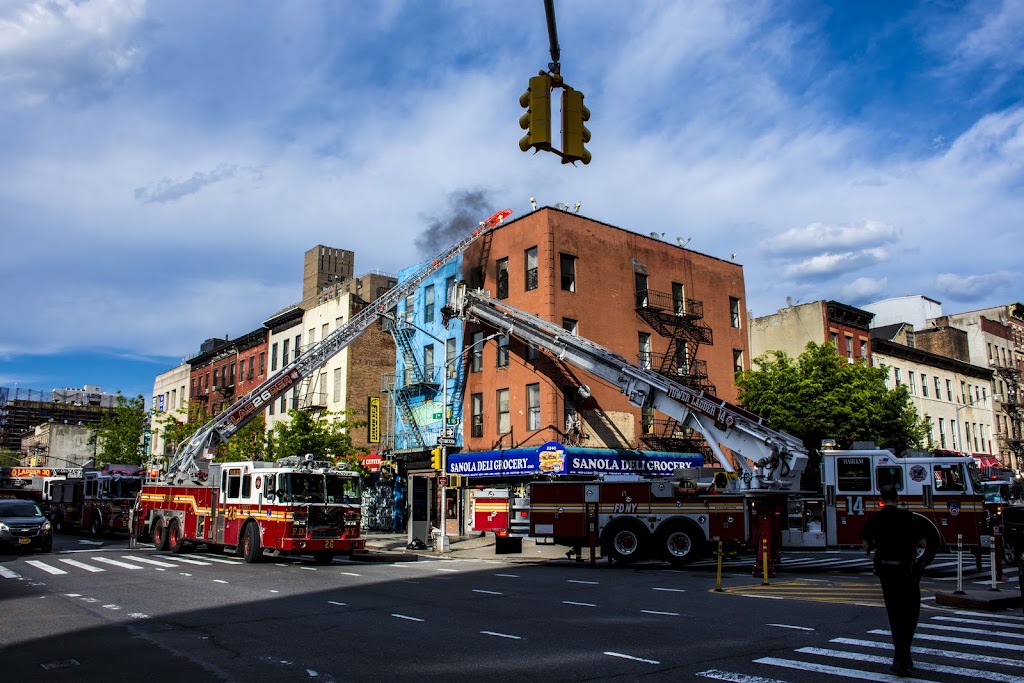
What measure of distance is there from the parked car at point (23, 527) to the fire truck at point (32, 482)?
16848 mm

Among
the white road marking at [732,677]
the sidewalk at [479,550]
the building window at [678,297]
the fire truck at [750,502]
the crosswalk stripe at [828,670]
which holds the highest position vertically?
the building window at [678,297]

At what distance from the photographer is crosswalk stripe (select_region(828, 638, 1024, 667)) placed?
8.98 metres

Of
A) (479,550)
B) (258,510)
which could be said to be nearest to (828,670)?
(258,510)

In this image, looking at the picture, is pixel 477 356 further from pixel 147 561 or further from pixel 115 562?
pixel 115 562

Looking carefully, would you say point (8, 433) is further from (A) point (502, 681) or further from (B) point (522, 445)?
(A) point (502, 681)

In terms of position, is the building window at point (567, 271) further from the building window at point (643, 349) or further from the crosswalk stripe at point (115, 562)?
the crosswalk stripe at point (115, 562)

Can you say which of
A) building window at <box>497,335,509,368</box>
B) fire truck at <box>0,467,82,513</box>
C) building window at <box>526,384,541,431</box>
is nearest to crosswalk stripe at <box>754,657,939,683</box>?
building window at <box>526,384,541,431</box>

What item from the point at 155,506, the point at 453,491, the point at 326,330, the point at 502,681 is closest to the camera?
the point at 502,681

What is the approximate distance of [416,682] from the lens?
8.38 m

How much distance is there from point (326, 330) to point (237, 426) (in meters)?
15.6

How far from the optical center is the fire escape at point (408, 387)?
4059cm

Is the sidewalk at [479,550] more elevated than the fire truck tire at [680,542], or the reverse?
the fire truck tire at [680,542]

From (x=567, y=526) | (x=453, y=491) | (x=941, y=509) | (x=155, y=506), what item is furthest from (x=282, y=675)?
(x=453, y=491)

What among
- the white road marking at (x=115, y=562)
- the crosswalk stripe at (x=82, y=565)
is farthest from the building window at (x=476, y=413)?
the crosswalk stripe at (x=82, y=565)
